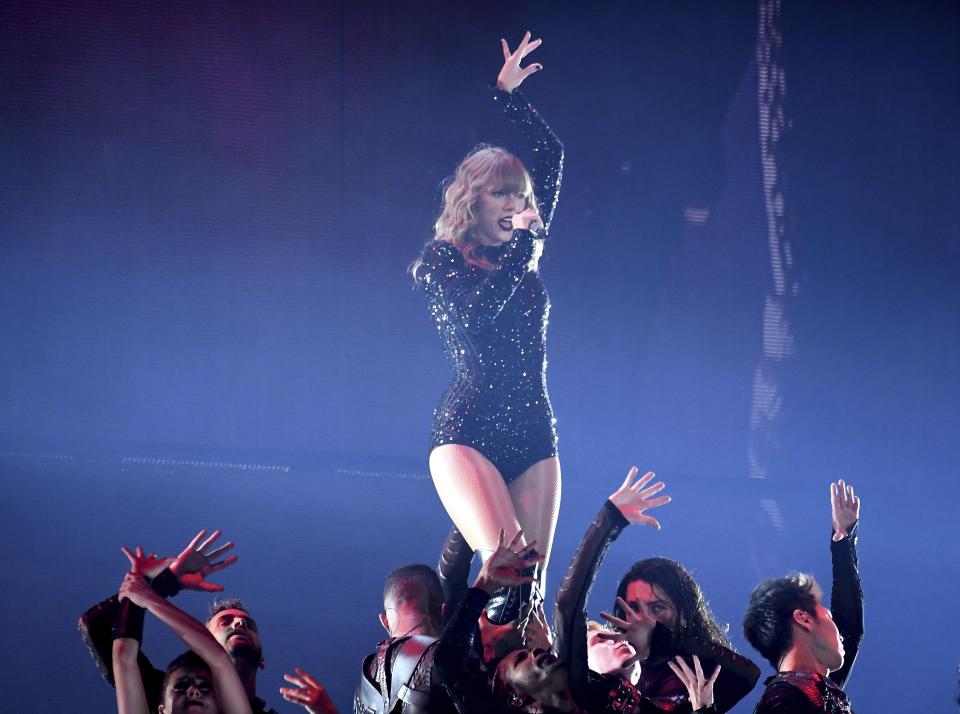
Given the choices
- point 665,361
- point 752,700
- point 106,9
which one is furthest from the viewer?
point 665,361

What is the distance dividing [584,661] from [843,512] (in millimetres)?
982

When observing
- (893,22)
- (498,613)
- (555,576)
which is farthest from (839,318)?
(498,613)

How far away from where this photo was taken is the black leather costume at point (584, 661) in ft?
6.80

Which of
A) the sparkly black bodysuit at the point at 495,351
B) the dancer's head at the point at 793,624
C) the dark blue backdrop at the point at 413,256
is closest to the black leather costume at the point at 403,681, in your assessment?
the dancer's head at the point at 793,624

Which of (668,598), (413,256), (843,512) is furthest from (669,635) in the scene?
(413,256)

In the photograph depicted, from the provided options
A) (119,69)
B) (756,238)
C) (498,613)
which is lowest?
(498,613)

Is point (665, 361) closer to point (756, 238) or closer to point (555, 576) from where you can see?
point (756, 238)

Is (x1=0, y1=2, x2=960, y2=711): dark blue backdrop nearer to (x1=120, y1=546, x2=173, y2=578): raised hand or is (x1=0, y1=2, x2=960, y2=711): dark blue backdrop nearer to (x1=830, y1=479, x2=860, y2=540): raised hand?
(x1=830, y1=479, x2=860, y2=540): raised hand

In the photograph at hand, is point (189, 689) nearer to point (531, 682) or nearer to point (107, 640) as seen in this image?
point (107, 640)

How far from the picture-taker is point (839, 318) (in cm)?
497

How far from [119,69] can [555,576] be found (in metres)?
2.78

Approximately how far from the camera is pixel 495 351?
3.17m

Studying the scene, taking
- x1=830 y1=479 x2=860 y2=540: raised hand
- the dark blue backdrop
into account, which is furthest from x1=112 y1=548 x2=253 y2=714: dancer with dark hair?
the dark blue backdrop

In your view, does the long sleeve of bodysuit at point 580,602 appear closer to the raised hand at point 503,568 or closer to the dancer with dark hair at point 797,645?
the raised hand at point 503,568
